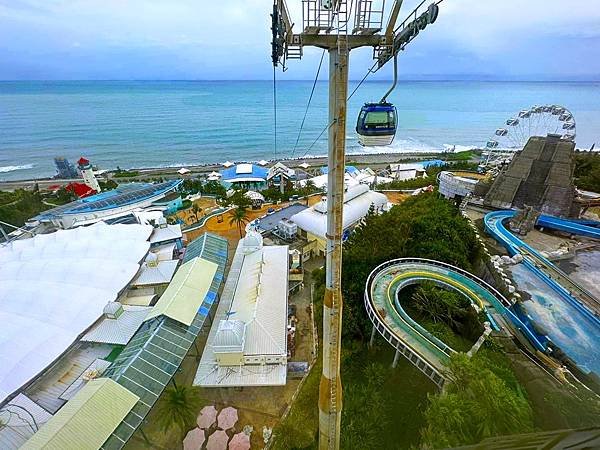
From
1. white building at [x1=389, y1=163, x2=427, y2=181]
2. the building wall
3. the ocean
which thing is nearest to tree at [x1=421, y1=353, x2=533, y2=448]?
the building wall

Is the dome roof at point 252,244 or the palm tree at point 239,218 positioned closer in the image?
the dome roof at point 252,244

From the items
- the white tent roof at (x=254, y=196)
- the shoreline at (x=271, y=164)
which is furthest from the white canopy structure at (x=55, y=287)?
the shoreline at (x=271, y=164)

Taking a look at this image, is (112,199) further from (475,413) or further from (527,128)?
(527,128)

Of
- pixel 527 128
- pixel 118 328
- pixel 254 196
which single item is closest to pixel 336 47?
pixel 118 328

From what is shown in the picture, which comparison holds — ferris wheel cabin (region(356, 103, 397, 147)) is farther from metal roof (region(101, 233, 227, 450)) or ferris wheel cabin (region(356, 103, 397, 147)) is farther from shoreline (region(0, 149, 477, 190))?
shoreline (region(0, 149, 477, 190))

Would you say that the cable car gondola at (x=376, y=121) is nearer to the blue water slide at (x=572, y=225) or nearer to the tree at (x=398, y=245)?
the tree at (x=398, y=245)
